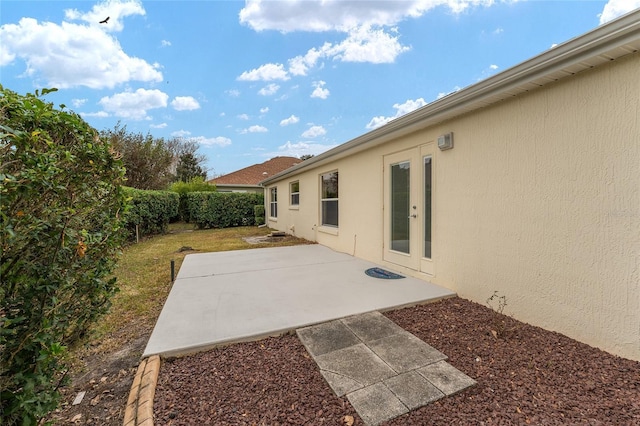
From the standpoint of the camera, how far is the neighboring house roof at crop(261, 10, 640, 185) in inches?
88.8

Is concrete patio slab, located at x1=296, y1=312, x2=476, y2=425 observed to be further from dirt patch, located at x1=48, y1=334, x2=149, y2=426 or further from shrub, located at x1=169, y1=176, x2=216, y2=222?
shrub, located at x1=169, y1=176, x2=216, y2=222

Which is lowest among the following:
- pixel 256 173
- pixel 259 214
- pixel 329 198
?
pixel 259 214

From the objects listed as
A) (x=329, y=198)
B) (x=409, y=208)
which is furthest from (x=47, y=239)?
(x=329, y=198)

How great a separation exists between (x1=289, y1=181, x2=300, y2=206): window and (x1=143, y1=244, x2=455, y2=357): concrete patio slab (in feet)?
18.0

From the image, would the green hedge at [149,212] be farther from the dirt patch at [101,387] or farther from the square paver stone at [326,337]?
the square paver stone at [326,337]

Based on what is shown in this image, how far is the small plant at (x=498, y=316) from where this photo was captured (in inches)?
117

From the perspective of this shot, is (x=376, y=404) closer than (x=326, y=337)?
Yes

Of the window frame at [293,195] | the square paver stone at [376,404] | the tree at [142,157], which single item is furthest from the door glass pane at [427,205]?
the tree at [142,157]

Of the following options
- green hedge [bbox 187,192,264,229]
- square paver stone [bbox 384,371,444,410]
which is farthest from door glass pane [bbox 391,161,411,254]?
green hedge [bbox 187,192,264,229]

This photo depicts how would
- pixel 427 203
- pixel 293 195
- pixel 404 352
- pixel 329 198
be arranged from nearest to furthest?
pixel 404 352, pixel 427 203, pixel 329 198, pixel 293 195

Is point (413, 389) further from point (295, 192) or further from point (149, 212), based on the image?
point (149, 212)

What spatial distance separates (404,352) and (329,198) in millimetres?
6355

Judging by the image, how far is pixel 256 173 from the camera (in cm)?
2706

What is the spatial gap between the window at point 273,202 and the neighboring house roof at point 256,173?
892 centimetres
